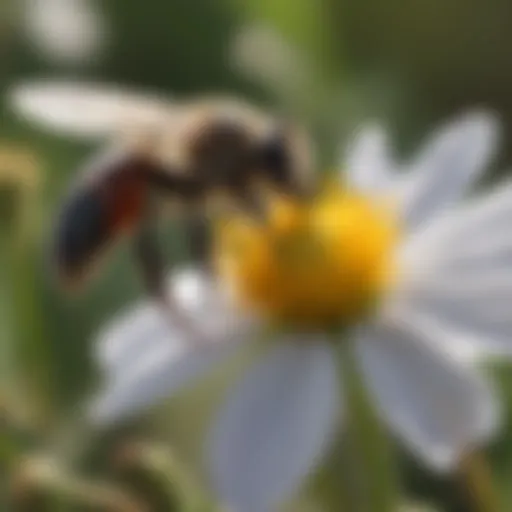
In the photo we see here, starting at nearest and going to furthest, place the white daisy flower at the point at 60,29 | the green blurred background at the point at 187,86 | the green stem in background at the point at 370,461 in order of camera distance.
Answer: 1. the green stem in background at the point at 370,461
2. the green blurred background at the point at 187,86
3. the white daisy flower at the point at 60,29

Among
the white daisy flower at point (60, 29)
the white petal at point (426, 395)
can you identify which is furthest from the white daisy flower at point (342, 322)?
the white daisy flower at point (60, 29)

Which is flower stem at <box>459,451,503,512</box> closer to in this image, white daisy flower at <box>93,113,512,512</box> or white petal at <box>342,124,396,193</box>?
white daisy flower at <box>93,113,512,512</box>

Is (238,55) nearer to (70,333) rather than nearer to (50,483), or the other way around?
(70,333)

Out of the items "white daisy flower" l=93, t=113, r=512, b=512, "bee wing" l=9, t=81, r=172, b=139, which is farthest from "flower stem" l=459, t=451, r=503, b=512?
"bee wing" l=9, t=81, r=172, b=139

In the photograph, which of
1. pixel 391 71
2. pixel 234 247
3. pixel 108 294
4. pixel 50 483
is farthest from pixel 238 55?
pixel 50 483

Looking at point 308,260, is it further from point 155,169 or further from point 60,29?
point 60,29

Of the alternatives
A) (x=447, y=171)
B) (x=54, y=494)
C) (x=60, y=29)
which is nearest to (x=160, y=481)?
(x=54, y=494)

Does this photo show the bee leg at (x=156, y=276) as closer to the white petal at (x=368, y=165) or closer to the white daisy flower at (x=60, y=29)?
the white petal at (x=368, y=165)
